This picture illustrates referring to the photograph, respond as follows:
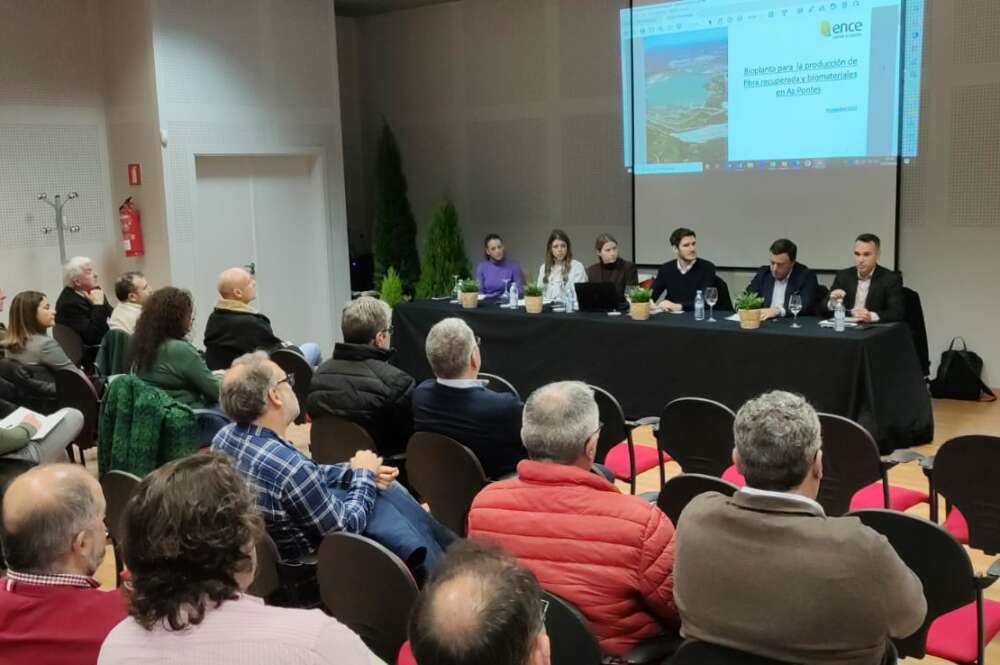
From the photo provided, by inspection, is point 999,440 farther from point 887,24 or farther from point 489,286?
point 489,286

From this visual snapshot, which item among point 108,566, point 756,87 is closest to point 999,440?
point 108,566

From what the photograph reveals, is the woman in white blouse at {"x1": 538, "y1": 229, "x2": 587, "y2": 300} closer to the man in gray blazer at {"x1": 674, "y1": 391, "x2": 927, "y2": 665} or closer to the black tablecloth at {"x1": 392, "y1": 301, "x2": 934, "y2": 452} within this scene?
the black tablecloth at {"x1": 392, "y1": 301, "x2": 934, "y2": 452}

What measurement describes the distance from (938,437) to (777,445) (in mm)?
4216

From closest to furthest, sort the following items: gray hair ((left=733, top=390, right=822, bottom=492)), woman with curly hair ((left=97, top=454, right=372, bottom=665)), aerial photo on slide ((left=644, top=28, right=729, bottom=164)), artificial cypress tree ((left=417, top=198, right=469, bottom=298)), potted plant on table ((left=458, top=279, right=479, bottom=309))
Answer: woman with curly hair ((left=97, top=454, right=372, bottom=665)) → gray hair ((left=733, top=390, right=822, bottom=492)) → potted plant on table ((left=458, top=279, right=479, bottom=309)) → aerial photo on slide ((left=644, top=28, right=729, bottom=164)) → artificial cypress tree ((left=417, top=198, right=469, bottom=298))

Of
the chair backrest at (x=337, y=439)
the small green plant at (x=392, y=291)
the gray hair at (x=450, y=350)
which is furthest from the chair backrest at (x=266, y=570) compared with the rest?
the small green plant at (x=392, y=291)

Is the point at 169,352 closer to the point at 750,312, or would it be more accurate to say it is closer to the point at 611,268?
the point at 750,312

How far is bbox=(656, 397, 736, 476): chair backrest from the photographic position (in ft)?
11.8

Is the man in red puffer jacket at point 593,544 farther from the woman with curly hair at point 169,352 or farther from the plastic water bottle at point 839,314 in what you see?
the plastic water bottle at point 839,314

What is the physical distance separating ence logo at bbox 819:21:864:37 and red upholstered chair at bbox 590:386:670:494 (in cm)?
404

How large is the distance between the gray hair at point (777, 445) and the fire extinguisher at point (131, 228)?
674 cm

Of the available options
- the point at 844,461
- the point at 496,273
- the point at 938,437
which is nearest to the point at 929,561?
the point at 844,461

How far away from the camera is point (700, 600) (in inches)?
75.1

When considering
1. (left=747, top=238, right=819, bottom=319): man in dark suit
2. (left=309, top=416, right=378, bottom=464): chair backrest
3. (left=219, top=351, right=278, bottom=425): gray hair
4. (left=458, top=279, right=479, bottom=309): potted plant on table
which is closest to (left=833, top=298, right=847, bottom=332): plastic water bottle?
(left=747, top=238, right=819, bottom=319): man in dark suit

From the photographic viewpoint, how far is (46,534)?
1828mm
